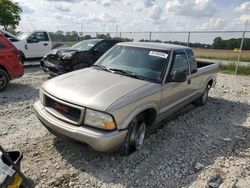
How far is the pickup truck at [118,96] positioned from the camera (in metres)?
3.20

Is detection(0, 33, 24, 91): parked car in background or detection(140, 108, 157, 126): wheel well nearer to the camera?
detection(140, 108, 157, 126): wheel well

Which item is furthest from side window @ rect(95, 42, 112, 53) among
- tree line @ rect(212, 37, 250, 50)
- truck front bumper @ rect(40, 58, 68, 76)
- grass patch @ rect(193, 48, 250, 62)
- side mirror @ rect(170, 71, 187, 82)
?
grass patch @ rect(193, 48, 250, 62)

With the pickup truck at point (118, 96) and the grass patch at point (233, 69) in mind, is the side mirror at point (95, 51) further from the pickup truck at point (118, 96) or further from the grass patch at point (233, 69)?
the grass patch at point (233, 69)

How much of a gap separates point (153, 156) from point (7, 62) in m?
5.28

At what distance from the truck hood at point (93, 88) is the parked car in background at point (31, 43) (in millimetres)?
8489

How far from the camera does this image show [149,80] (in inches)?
160

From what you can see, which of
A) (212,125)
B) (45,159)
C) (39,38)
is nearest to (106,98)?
(45,159)

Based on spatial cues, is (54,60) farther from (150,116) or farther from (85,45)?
(150,116)

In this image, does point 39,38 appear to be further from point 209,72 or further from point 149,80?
point 149,80

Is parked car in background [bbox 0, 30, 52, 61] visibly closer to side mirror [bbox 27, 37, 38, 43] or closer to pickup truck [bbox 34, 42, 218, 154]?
side mirror [bbox 27, 37, 38, 43]

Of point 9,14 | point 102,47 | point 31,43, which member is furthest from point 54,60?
point 9,14

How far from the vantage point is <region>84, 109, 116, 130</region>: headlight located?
3.15 metres

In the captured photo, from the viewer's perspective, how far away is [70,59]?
8.20 meters

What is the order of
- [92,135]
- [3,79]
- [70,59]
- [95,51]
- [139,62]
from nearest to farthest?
[92,135], [139,62], [3,79], [70,59], [95,51]
